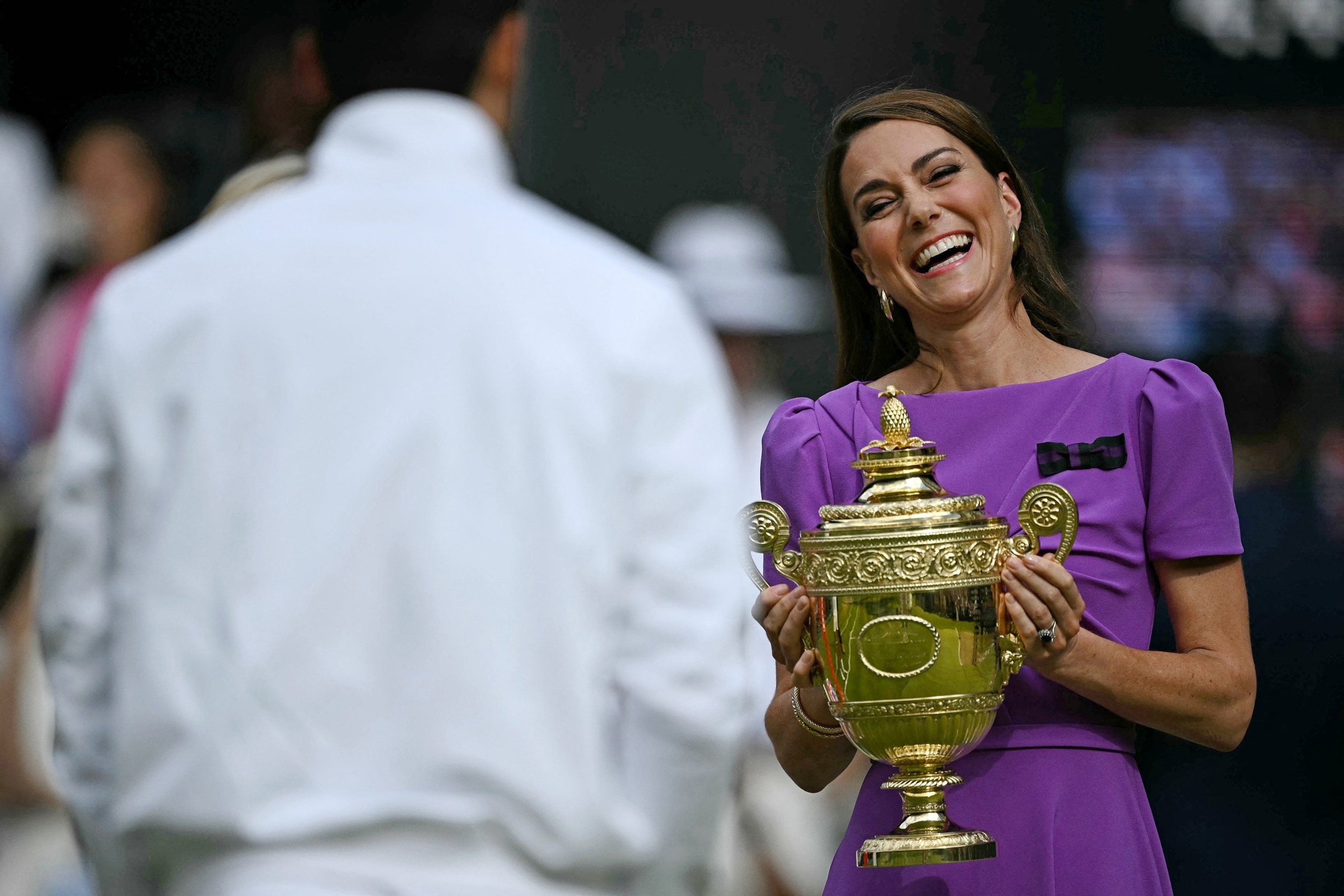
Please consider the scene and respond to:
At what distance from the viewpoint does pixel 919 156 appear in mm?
2227

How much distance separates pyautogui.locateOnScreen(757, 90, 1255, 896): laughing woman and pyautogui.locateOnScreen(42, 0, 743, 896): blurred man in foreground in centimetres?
54

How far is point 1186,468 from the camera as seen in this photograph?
2057 mm

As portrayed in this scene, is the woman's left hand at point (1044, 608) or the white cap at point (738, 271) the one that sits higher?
the white cap at point (738, 271)

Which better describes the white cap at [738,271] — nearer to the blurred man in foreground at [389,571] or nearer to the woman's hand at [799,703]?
the woman's hand at [799,703]

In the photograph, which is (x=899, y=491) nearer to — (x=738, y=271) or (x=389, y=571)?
(x=389, y=571)

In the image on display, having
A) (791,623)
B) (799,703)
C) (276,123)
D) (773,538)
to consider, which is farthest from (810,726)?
(276,123)

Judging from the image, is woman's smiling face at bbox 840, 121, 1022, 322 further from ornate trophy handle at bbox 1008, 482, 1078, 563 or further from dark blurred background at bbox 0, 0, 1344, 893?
dark blurred background at bbox 0, 0, 1344, 893

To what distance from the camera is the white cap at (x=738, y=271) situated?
217 inches

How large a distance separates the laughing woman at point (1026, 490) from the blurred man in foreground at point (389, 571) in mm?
543

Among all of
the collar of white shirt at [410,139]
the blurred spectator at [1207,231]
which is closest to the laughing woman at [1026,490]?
the collar of white shirt at [410,139]

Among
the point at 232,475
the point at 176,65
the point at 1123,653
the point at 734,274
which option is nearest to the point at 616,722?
the point at 232,475

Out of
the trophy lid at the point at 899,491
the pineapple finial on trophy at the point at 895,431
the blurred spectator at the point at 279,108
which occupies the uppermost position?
the blurred spectator at the point at 279,108

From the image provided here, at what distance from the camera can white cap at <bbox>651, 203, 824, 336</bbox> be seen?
18.1ft

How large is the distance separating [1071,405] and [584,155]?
307cm
